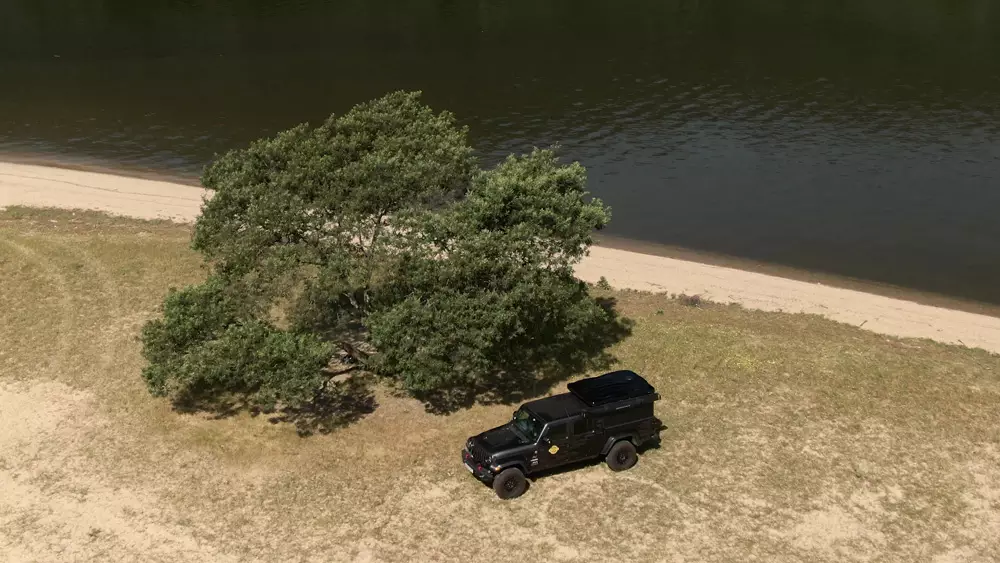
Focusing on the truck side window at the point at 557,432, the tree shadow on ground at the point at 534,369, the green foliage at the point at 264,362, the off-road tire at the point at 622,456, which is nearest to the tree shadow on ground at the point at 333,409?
the green foliage at the point at 264,362

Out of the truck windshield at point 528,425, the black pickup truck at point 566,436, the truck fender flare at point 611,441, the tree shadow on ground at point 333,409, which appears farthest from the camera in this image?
the tree shadow on ground at point 333,409

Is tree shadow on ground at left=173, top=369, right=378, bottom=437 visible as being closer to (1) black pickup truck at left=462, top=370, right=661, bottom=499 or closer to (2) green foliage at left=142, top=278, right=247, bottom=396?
(2) green foliage at left=142, top=278, right=247, bottom=396

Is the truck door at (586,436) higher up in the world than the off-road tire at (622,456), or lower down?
higher up

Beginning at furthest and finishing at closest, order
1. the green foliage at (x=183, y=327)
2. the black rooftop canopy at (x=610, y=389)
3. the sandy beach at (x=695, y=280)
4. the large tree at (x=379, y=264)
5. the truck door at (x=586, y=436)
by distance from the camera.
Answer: the sandy beach at (x=695, y=280), the green foliage at (x=183, y=327), the large tree at (x=379, y=264), the black rooftop canopy at (x=610, y=389), the truck door at (x=586, y=436)

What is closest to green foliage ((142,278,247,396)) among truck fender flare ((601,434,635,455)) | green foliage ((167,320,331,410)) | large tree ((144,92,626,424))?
large tree ((144,92,626,424))

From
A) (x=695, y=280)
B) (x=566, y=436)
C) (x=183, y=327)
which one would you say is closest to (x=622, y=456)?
(x=566, y=436)

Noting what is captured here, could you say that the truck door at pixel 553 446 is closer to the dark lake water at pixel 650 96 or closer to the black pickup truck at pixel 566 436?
the black pickup truck at pixel 566 436

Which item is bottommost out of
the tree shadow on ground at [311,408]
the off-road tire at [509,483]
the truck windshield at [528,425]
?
the tree shadow on ground at [311,408]
